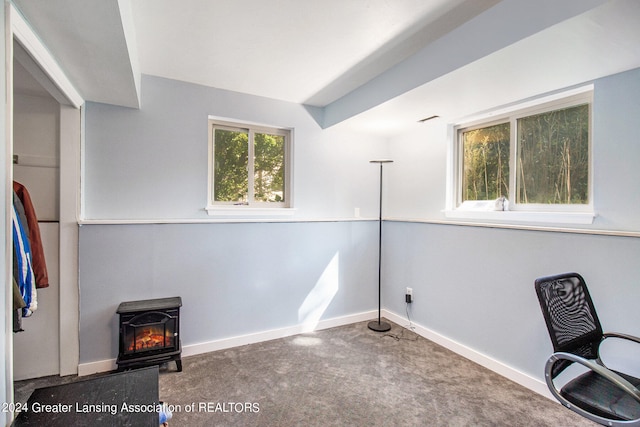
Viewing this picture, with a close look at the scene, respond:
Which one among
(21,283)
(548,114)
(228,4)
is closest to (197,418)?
(21,283)

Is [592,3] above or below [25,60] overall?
above

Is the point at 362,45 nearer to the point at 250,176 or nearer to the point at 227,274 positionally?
the point at 250,176

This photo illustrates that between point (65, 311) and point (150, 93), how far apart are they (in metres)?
1.88

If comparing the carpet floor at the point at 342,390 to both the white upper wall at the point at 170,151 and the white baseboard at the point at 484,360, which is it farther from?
the white upper wall at the point at 170,151

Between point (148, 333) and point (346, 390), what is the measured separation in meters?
1.59

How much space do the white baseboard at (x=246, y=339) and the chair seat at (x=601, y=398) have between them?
2205 millimetres

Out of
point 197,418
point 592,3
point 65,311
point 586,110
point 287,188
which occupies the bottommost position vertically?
point 197,418

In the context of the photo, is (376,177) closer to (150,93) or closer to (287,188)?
(287,188)

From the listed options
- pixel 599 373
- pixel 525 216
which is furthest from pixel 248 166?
pixel 599 373

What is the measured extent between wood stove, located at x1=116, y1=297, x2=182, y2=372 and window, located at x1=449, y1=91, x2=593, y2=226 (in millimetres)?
2727

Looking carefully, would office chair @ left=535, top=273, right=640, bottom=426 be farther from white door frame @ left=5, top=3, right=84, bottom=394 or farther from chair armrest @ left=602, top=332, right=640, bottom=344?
white door frame @ left=5, top=3, right=84, bottom=394

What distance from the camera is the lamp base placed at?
3223 millimetres

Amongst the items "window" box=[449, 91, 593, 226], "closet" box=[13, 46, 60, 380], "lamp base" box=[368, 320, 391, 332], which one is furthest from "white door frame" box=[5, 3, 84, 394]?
"window" box=[449, 91, 593, 226]

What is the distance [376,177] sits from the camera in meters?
3.69
